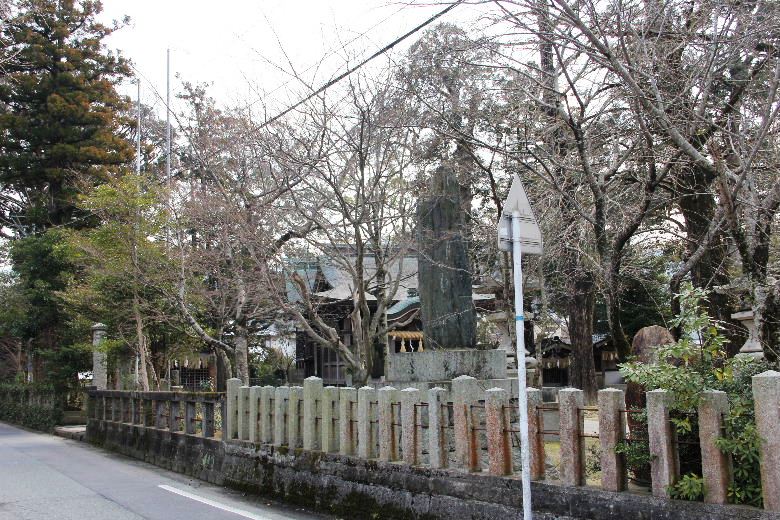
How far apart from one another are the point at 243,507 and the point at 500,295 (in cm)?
1163

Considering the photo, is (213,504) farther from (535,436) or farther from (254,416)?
(535,436)

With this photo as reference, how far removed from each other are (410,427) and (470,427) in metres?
0.99

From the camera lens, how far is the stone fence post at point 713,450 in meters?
6.00

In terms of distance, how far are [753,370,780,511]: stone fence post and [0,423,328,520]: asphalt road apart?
589 centimetres

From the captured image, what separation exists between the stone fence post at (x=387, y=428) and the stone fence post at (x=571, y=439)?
2.66 m

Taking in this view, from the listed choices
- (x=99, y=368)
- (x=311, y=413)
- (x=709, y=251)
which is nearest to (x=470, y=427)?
(x=311, y=413)

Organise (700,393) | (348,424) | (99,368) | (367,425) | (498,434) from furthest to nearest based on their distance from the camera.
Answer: (99,368) < (348,424) < (367,425) < (498,434) < (700,393)

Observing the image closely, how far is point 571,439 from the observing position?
7.12 meters

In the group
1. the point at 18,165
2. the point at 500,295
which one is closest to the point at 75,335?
the point at 18,165

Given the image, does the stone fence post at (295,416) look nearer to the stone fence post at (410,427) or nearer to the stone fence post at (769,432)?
the stone fence post at (410,427)

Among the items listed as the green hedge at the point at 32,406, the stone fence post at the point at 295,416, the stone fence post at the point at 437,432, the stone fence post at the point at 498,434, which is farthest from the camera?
the green hedge at the point at 32,406

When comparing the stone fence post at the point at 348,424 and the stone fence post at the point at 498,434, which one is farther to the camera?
the stone fence post at the point at 348,424

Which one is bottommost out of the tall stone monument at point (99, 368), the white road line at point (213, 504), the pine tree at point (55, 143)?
the white road line at point (213, 504)

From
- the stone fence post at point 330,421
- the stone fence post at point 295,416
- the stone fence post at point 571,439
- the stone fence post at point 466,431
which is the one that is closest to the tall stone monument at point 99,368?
the stone fence post at point 295,416
